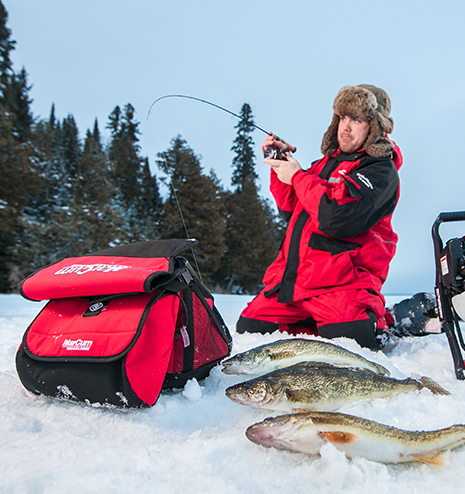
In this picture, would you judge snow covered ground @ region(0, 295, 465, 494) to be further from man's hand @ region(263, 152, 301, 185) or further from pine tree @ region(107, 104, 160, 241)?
pine tree @ region(107, 104, 160, 241)

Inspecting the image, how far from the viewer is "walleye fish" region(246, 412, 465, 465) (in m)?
0.90

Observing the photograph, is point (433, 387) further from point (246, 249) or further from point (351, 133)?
point (246, 249)

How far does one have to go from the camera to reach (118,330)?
136cm

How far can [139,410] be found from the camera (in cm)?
134

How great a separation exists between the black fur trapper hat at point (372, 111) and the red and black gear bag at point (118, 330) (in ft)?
6.69

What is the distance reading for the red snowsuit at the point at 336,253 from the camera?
101 inches

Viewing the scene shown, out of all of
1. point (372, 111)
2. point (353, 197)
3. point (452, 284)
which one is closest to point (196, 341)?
point (452, 284)

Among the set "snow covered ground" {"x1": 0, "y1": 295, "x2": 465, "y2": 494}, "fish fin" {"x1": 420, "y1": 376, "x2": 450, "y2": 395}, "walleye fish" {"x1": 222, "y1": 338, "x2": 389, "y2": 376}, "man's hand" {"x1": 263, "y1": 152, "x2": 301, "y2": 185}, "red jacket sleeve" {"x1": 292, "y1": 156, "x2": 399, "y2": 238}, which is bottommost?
"fish fin" {"x1": 420, "y1": 376, "x2": 450, "y2": 395}

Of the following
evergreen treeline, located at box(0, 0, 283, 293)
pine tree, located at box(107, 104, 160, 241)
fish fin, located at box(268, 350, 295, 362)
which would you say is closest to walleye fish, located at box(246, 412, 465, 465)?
fish fin, located at box(268, 350, 295, 362)

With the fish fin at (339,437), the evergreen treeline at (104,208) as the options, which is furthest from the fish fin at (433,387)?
the evergreen treeline at (104,208)

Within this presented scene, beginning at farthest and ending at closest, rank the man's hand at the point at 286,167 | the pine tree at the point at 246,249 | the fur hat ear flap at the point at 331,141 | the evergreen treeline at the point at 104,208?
1. the pine tree at the point at 246,249
2. the evergreen treeline at the point at 104,208
3. the fur hat ear flap at the point at 331,141
4. the man's hand at the point at 286,167

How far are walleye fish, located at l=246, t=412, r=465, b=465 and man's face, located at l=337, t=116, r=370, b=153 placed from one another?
2.66 metres

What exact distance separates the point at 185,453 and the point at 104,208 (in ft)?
62.0

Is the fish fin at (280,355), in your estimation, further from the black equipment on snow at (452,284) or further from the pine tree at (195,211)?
the pine tree at (195,211)
